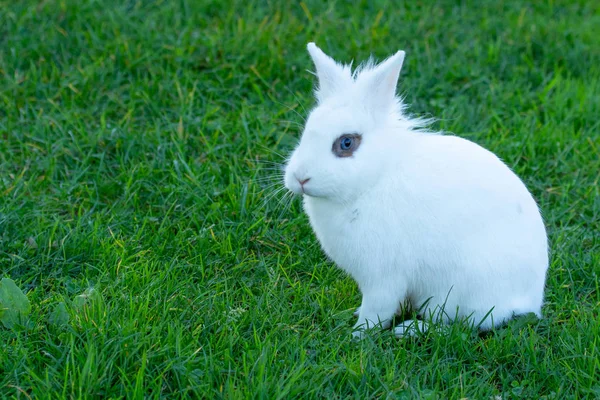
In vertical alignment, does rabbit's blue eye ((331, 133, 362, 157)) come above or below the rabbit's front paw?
above

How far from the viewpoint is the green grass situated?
9.77ft

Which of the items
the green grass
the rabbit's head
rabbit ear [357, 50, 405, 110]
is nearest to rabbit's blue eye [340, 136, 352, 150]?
the rabbit's head

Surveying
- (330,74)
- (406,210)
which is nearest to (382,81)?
(330,74)

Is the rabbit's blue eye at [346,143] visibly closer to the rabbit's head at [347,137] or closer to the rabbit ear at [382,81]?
the rabbit's head at [347,137]

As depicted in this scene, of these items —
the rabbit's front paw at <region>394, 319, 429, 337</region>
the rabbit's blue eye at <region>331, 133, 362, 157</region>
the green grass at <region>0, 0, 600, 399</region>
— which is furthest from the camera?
the rabbit's front paw at <region>394, 319, 429, 337</region>

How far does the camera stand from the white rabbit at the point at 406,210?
315 centimetres

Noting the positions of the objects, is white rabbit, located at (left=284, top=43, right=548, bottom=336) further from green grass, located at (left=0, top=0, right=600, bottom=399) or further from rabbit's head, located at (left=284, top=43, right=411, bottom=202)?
green grass, located at (left=0, top=0, right=600, bottom=399)

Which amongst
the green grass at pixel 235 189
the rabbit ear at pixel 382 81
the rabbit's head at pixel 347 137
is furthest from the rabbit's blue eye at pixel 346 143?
the green grass at pixel 235 189

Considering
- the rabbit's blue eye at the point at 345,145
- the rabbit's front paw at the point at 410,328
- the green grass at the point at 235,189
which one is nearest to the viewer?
the green grass at the point at 235,189

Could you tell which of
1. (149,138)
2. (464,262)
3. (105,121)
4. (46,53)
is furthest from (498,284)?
(46,53)

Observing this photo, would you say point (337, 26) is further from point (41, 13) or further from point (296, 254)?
point (296, 254)

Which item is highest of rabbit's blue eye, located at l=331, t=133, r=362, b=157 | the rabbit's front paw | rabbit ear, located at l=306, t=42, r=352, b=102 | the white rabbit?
→ rabbit ear, located at l=306, t=42, r=352, b=102

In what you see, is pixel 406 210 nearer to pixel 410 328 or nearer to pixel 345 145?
pixel 345 145

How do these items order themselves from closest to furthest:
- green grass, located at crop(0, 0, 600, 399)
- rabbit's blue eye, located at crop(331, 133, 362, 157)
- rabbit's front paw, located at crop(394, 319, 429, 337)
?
green grass, located at crop(0, 0, 600, 399), rabbit's blue eye, located at crop(331, 133, 362, 157), rabbit's front paw, located at crop(394, 319, 429, 337)
